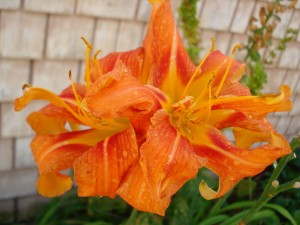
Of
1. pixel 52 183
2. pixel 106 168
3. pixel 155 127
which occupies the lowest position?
pixel 52 183

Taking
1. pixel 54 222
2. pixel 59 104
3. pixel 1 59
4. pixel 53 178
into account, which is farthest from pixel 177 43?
pixel 54 222

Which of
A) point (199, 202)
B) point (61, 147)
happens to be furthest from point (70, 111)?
point (199, 202)

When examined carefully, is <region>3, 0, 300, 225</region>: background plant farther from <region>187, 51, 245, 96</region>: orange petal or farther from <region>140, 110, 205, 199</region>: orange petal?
<region>140, 110, 205, 199</region>: orange petal

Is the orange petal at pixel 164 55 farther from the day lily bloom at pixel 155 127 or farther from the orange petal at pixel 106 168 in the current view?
the orange petal at pixel 106 168

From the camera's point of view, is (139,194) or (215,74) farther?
(215,74)

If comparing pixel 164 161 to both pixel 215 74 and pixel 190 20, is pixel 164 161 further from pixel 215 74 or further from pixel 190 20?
pixel 190 20

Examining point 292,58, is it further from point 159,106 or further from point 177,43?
point 159,106
